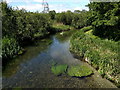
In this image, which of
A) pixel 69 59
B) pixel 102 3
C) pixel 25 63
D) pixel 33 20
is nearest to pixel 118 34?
pixel 102 3

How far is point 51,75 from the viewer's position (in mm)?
16344

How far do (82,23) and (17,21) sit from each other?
37.6m

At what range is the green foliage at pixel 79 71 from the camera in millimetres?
16219

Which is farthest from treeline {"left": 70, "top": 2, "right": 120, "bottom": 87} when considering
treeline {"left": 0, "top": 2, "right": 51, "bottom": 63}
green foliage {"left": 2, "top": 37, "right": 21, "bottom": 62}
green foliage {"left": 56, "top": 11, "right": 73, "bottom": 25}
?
green foliage {"left": 56, "top": 11, "right": 73, "bottom": 25}

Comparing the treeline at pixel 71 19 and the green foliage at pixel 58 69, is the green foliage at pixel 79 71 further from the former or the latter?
the treeline at pixel 71 19

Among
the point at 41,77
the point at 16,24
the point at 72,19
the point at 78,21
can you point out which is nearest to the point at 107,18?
the point at 41,77

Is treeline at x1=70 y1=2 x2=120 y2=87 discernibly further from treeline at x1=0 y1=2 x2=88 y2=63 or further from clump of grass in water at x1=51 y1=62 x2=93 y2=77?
treeline at x1=0 y1=2 x2=88 y2=63

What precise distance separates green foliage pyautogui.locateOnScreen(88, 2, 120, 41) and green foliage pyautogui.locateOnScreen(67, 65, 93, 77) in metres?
8.12

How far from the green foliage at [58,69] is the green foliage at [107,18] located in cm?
986

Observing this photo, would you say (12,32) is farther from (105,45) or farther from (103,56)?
(103,56)

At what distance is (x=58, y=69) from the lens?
58.3 ft

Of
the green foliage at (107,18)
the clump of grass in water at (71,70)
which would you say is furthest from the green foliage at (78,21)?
the clump of grass in water at (71,70)

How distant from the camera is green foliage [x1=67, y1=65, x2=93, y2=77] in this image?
1622cm

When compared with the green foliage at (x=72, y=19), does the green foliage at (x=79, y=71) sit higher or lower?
lower
